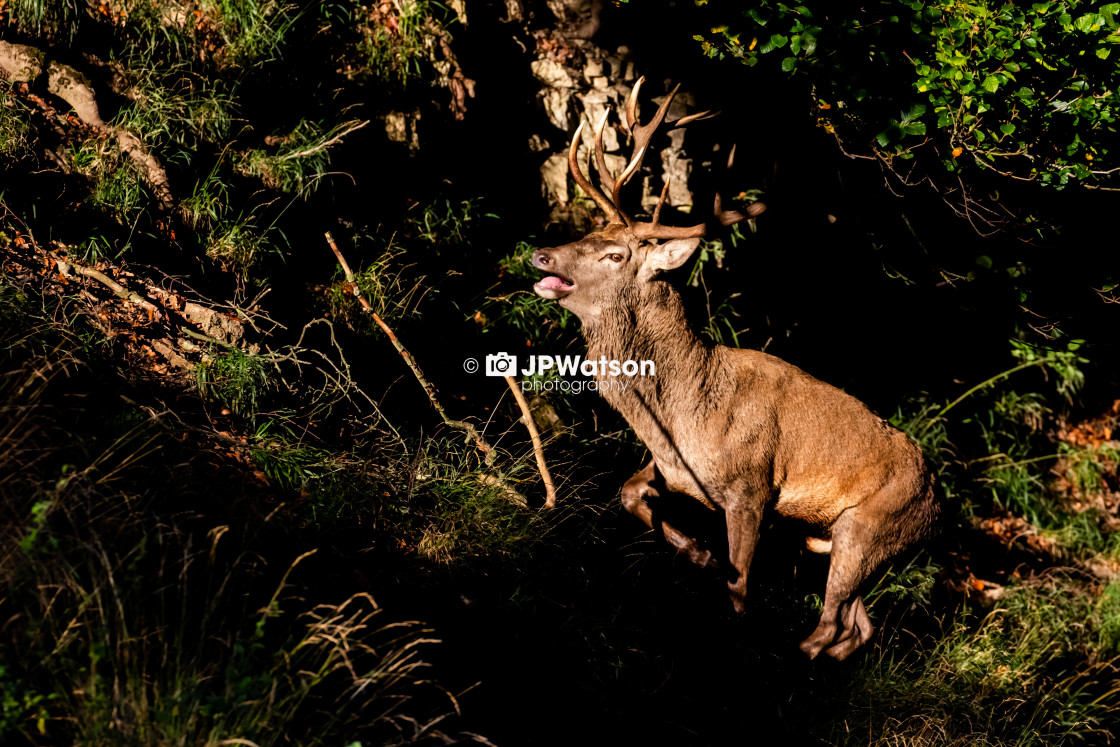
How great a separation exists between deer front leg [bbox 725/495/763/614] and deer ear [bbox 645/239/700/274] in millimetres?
1340

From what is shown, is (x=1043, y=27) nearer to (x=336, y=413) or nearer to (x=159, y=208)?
(x=336, y=413)

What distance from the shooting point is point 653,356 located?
4785 millimetres

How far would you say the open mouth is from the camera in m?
4.68

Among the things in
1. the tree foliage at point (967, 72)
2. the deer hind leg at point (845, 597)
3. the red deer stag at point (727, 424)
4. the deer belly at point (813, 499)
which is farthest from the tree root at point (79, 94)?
→ the deer hind leg at point (845, 597)

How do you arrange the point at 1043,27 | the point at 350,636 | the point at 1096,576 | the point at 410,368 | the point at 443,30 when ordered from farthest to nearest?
the point at 1096,576 → the point at 443,30 → the point at 410,368 → the point at 1043,27 → the point at 350,636

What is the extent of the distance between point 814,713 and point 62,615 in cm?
372

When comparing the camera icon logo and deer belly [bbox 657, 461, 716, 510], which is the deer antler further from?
the camera icon logo

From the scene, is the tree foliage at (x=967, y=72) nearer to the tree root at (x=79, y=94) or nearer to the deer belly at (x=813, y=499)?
the deer belly at (x=813, y=499)

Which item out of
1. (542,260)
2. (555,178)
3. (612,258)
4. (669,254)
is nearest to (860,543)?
(669,254)

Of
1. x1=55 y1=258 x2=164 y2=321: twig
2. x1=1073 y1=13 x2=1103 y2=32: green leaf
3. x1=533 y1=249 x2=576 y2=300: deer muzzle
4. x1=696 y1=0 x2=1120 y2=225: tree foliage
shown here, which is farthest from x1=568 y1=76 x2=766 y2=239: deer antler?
x1=55 y1=258 x2=164 y2=321: twig

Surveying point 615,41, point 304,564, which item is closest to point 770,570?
point 304,564

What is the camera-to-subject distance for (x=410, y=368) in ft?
17.9

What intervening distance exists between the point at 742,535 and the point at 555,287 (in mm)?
1705

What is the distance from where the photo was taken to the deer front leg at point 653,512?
192 inches
